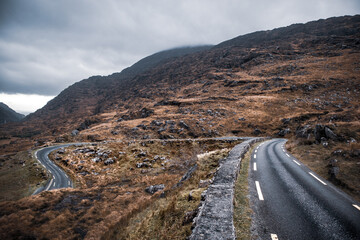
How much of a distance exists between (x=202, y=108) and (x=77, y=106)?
171797 mm

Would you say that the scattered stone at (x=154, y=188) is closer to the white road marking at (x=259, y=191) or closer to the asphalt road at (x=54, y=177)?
the white road marking at (x=259, y=191)

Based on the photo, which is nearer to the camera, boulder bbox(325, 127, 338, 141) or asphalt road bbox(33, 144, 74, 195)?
boulder bbox(325, 127, 338, 141)

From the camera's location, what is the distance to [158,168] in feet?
78.3

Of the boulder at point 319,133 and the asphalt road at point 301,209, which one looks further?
the boulder at point 319,133

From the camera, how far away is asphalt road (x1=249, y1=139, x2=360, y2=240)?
454cm

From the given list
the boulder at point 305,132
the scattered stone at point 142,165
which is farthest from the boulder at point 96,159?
the boulder at point 305,132

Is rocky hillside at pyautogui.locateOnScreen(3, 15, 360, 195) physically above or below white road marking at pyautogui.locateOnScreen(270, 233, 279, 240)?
above

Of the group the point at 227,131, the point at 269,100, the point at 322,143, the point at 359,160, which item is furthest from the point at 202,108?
the point at 359,160

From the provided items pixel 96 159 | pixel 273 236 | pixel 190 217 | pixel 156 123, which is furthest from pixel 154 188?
pixel 156 123

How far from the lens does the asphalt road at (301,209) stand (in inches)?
179

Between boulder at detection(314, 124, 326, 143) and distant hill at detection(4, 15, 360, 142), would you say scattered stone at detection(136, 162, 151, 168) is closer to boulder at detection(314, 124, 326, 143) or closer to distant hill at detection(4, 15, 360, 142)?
distant hill at detection(4, 15, 360, 142)

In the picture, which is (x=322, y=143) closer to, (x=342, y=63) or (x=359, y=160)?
(x=359, y=160)

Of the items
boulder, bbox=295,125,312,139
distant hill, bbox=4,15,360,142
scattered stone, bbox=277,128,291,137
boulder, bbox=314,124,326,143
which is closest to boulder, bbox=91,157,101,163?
distant hill, bbox=4,15,360,142

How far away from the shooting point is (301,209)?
5707 mm
